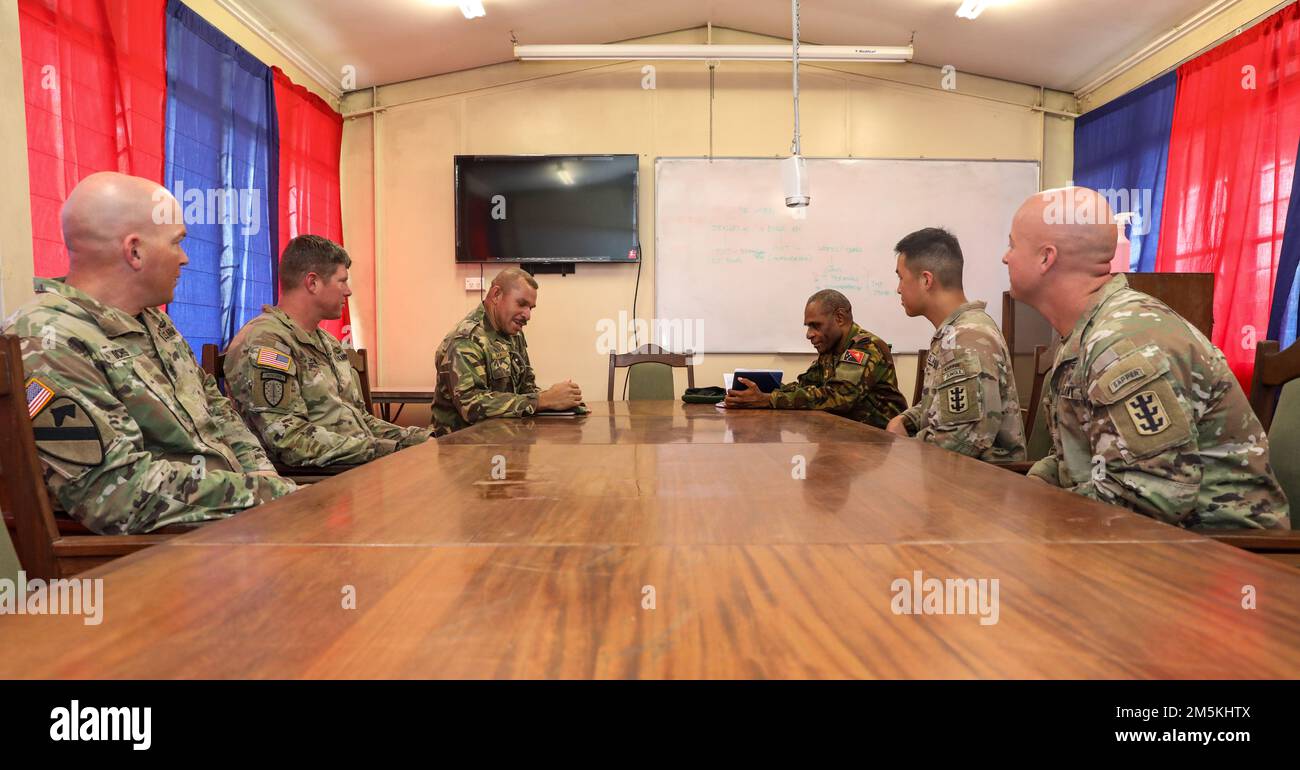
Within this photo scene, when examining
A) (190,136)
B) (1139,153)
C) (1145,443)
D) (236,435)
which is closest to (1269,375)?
(1145,443)

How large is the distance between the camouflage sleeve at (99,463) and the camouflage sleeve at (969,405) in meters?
1.76

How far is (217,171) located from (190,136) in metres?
0.24

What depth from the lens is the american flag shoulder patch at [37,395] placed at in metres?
1.17

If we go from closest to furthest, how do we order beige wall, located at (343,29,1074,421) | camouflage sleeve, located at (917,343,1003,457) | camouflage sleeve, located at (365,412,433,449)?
1. camouflage sleeve, located at (917,343,1003,457)
2. camouflage sleeve, located at (365,412,433,449)
3. beige wall, located at (343,29,1074,421)

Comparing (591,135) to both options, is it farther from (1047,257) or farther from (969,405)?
(1047,257)

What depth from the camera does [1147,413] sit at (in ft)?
3.86

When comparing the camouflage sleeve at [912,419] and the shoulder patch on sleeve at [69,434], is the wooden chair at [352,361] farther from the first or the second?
the camouflage sleeve at [912,419]

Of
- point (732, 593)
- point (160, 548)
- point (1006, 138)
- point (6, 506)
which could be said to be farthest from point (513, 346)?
point (1006, 138)

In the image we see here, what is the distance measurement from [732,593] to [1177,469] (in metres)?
0.96

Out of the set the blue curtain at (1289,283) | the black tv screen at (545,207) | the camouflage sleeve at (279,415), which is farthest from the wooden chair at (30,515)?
the blue curtain at (1289,283)

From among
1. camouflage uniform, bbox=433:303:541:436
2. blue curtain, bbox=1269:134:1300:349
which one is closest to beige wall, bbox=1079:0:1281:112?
blue curtain, bbox=1269:134:1300:349

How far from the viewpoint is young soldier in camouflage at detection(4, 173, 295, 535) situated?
3.98 feet

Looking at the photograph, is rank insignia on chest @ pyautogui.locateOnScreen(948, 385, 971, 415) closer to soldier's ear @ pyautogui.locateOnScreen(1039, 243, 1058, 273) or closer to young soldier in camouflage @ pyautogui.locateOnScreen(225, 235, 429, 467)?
soldier's ear @ pyautogui.locateOnScreen(1039, 243, 1058, 273)
